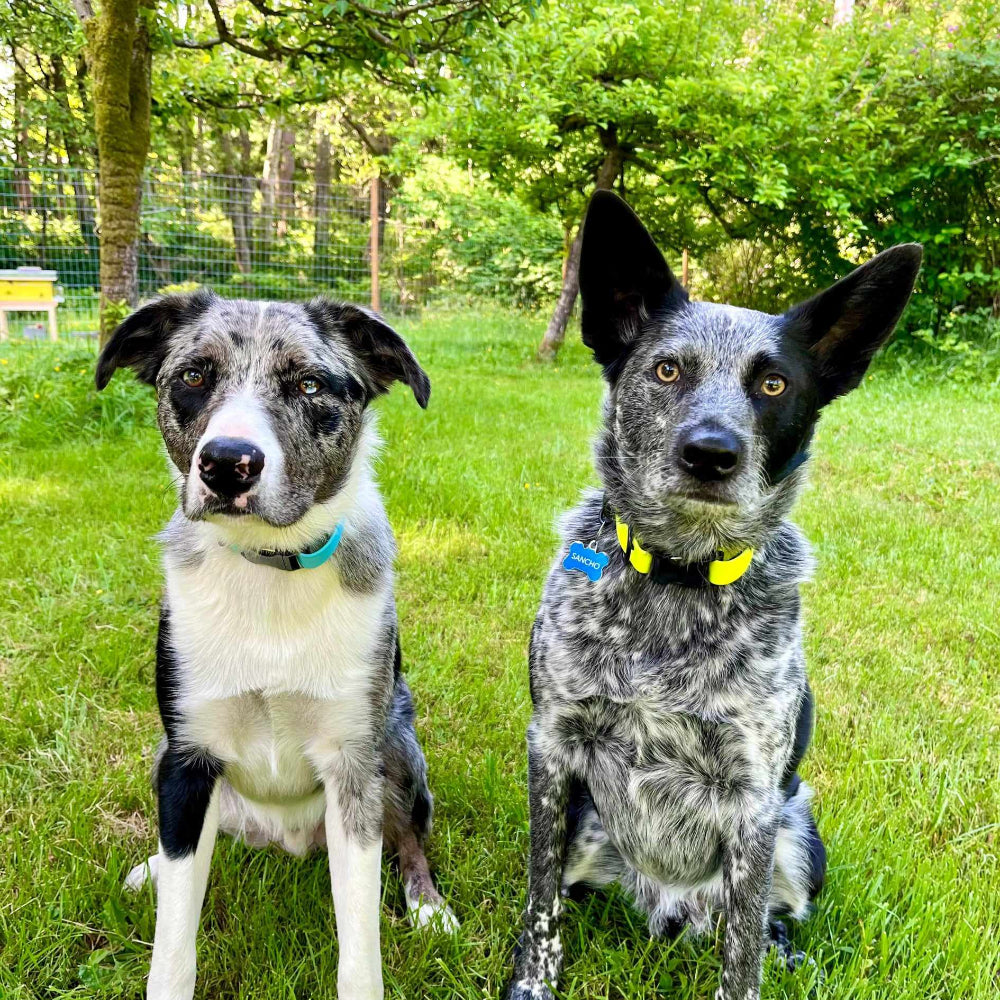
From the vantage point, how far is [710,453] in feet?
5.48

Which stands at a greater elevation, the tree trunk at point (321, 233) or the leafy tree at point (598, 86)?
the leafy tree at point (598, 86)

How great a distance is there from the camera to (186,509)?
67.0 inches

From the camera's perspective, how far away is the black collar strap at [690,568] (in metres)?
1.82

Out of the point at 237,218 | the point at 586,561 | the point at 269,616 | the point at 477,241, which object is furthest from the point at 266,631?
the point at 477,241

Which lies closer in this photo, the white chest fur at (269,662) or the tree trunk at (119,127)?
the white chest fur at (269,662)

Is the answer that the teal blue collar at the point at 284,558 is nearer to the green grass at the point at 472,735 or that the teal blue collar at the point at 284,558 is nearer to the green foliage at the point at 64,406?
the green grass at the point at 472,735

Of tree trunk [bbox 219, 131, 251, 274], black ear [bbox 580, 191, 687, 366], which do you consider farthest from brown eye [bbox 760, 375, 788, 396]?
tree trunk [bbox 219, 131, 251, 274]

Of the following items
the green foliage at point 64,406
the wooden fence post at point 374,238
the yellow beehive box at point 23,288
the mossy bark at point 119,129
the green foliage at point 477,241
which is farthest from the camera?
the green foliage at point 477,241

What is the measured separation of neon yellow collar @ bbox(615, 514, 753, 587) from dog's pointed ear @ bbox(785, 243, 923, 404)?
18.8 inches

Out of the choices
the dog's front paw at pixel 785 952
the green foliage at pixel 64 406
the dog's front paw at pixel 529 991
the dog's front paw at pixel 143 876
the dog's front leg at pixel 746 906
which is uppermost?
the green foliage at pixel 64 406

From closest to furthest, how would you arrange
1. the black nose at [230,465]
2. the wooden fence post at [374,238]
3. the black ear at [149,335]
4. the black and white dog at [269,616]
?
the black nose at [230,465]
the black and white dog at [269,616]
the black ear at [149,335]
the wooden fence post at [374,238]

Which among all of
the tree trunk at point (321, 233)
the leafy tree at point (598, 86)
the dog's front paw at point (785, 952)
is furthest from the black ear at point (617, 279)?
the tree trunk at point (321, 233)

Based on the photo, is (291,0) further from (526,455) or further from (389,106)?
(389,106)

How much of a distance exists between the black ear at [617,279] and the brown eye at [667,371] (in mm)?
152
